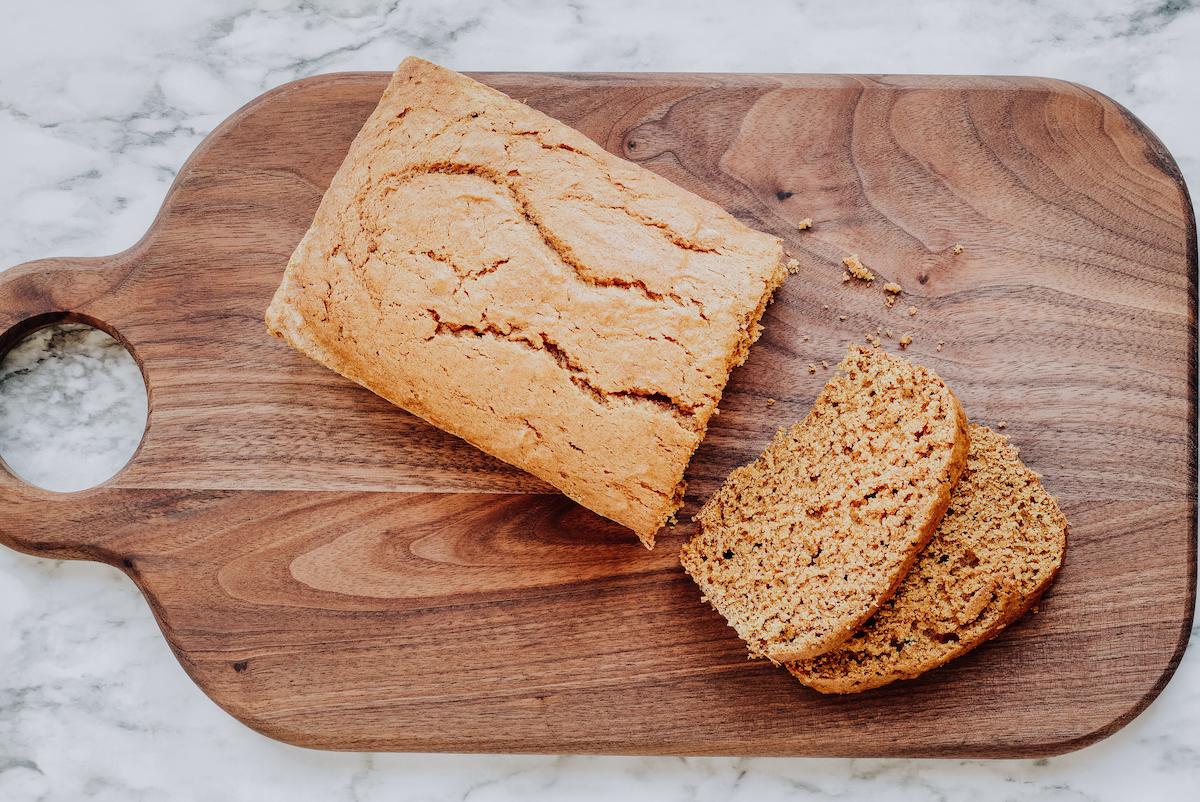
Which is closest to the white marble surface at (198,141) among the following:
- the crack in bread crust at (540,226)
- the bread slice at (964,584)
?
the bread slice at (964,584)

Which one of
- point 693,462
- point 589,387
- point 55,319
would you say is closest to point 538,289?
point 589,387

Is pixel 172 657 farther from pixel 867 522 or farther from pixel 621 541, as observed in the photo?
pixel 867 522

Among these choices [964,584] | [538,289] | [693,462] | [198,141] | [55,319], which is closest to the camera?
[538,289]

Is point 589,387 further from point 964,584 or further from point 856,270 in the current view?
point 964,584

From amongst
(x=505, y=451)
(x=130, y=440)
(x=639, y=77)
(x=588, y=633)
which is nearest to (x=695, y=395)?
(x=505, y=451)

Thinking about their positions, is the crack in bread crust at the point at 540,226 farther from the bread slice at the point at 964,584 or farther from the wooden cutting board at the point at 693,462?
the bread slice at the point at 964,584
